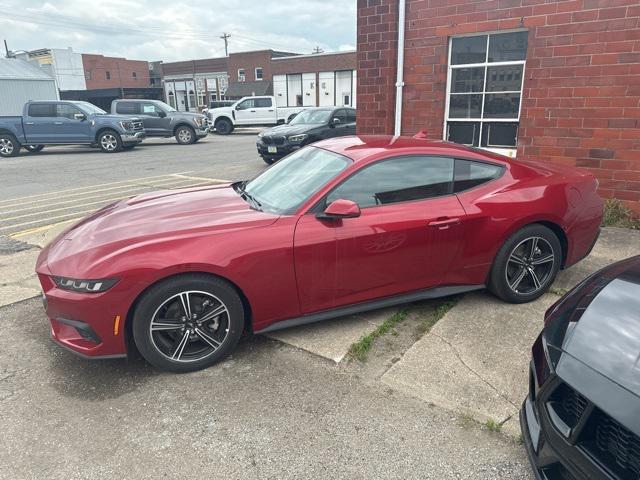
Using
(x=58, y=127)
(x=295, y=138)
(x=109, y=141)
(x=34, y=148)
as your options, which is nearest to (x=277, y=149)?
(x=295, y=138)

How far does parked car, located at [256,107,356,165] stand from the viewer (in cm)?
Answer: 1227

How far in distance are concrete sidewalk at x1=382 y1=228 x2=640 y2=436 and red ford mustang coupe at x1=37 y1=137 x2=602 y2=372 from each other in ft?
0.70

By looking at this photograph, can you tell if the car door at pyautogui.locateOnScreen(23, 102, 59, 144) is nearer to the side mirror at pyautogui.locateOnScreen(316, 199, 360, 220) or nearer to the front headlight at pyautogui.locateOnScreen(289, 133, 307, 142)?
the front headlight at pyautogui.locateOnScreen(289, 133, 307, 142)

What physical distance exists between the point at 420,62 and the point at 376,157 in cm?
463

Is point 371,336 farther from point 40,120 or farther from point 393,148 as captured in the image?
point 40,120

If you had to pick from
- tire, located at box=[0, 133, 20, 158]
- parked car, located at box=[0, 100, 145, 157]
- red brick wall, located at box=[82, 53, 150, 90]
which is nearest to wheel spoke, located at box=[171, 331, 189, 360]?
parked car, located at box=[0, 100, 145, 157]

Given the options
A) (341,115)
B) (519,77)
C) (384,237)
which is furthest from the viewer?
(341,115)

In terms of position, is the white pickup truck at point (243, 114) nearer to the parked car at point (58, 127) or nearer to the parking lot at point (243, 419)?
the parked car at point (58, 127)

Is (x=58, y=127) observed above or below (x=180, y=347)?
above

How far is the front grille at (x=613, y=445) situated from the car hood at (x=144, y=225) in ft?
7.15

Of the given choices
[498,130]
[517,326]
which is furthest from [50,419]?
[498,130]

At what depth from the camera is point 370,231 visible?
3.35 meters

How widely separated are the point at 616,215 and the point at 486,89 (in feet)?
8.45

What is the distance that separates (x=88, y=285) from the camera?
9.32ft
